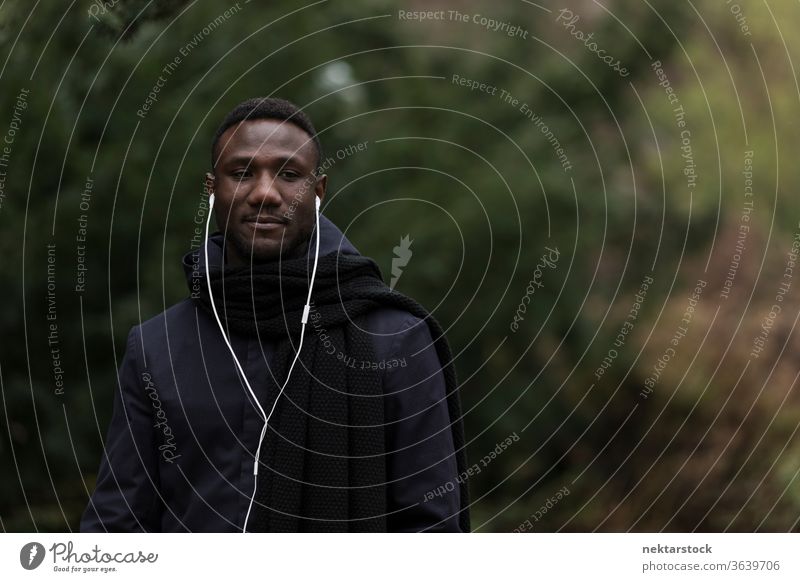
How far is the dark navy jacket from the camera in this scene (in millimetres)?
3324

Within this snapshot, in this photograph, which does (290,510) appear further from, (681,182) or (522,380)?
(681,182)

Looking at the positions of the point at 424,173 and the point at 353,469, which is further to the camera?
the point at 424,173

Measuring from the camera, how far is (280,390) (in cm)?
345

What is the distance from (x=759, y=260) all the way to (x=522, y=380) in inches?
80.0

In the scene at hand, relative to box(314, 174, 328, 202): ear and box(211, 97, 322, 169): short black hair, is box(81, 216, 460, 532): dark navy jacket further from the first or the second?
box(211, 97, 322, 169): short black hair

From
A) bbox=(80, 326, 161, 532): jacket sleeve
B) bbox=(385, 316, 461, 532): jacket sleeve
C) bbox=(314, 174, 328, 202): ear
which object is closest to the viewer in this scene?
bbox=(385, 316, 461, 532): jacket sleeve

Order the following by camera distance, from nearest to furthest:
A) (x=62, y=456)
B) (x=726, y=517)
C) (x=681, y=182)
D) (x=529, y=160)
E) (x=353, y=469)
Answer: (x=353, y=469) → (x=62, y=456) → (x=726, y=517) → (x=529, y=160) → (x=681, y=182)

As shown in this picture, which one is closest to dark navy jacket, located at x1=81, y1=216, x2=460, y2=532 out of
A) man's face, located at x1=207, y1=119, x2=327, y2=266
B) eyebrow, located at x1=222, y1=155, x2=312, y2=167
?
man's face, located at x1=207, y1=119, x2=327, y2=266

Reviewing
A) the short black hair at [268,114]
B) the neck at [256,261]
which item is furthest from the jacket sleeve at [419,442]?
the short black hair at [268,114]

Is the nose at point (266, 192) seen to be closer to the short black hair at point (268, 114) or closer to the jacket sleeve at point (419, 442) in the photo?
the short black hair at point (268, 114)

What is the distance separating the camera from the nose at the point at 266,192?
3.48 meters

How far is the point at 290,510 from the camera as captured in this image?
3.41m

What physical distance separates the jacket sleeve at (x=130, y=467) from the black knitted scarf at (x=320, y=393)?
30cm

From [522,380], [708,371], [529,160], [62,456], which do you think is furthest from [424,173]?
[62,456]
